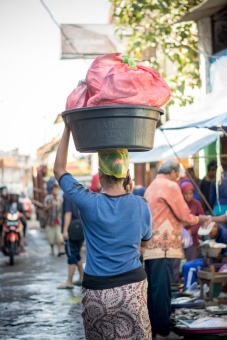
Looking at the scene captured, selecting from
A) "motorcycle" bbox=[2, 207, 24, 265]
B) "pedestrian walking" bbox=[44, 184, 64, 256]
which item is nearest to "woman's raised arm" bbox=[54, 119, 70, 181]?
"motorcycle" bbox=[2, 207, 24, 265]

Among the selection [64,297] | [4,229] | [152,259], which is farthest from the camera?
[4,229]

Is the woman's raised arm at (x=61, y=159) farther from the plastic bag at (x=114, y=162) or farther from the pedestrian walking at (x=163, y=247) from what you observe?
the pedestrian walking at (x=163, y=247)

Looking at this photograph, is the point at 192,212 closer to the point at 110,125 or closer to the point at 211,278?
the point at 211,278

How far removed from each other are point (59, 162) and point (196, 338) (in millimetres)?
2916

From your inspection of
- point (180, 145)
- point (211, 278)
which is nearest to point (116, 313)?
point (211, 278)

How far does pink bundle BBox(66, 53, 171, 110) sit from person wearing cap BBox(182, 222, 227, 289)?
3.46 metres

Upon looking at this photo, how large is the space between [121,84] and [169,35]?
901cm

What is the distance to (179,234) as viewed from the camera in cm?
611

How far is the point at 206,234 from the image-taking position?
6.68 m

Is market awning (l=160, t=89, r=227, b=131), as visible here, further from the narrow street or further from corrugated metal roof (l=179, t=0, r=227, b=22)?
the narrow street

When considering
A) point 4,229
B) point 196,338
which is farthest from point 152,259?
point 4,229

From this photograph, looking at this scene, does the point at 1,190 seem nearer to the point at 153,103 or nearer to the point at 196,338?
→ the point at 196,338

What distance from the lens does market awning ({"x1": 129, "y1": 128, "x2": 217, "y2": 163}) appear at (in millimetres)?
9250

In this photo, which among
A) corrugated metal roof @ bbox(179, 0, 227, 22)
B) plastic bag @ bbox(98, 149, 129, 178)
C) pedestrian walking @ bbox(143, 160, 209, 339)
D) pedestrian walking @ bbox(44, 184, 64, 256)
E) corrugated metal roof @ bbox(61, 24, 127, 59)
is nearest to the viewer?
plastic bag @ bbox(98, 149, 129, 178)
